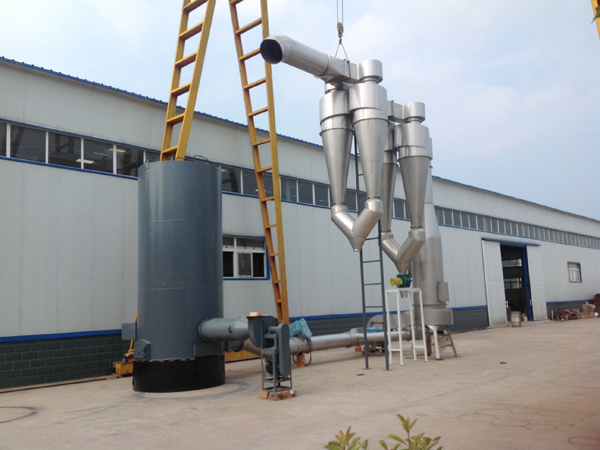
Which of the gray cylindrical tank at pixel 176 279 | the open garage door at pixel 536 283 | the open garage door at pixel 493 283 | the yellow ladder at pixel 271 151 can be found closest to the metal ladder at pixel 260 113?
the yellow ladder at pixel 271 151

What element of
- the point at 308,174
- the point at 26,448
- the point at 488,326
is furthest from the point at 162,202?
the point at 488,326

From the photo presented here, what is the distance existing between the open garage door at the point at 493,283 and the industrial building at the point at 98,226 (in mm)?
11476

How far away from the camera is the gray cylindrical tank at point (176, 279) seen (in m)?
10.2

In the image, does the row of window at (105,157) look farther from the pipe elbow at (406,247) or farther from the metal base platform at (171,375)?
the metal base platform at (171,375)

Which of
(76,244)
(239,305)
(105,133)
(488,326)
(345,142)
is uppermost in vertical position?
(105,133)

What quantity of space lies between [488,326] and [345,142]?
19.9m

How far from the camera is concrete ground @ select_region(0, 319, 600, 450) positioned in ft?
20.8

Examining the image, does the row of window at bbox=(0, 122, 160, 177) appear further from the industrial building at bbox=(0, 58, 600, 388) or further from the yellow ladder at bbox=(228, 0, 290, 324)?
the yellow ladder at bbox=(228, 0, 290, 324)

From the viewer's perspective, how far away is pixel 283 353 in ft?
30.9

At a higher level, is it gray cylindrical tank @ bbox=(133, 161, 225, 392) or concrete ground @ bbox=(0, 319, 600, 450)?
gray cylindrical tank @ bbox=(133, 161, 225, 392)

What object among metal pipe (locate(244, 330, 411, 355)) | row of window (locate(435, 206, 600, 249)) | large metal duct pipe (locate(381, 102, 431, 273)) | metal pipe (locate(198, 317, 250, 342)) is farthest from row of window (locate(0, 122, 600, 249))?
row of window (locate(435, 206, 600, 249))

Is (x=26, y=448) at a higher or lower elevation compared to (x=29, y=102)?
lower

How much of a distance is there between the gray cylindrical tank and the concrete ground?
481 mm

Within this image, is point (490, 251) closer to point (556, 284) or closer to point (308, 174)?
point (556, 284)
